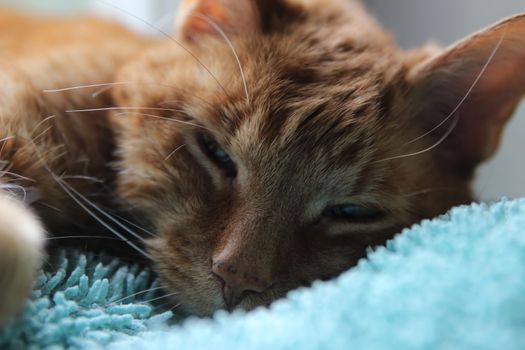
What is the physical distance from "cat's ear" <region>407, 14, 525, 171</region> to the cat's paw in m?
0.76

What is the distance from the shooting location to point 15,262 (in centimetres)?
79

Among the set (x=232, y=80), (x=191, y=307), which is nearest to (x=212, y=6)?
(x=232, y=80)

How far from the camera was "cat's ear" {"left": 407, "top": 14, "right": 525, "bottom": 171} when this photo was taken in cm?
116

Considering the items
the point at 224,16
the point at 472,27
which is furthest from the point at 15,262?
the point at 472,27

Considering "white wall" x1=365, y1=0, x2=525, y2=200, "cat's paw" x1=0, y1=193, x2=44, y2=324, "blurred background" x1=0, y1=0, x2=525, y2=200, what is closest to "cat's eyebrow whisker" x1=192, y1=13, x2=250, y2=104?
"blurred background" x1=0, y1=0, x2=525, y2=200

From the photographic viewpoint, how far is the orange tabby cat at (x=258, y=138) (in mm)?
1076

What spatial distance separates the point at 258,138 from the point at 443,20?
4.31 ft

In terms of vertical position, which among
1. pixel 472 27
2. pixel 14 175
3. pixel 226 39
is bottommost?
pixel 14 175

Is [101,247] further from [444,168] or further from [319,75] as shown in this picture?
[444,168]

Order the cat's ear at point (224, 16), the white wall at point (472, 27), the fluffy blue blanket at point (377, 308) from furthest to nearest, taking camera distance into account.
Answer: the white wall at point (472, 27) < the cat's ear at point (224, 16) < the fluffy blue blanket at point (377, 308)

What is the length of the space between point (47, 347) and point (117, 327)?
12 cm

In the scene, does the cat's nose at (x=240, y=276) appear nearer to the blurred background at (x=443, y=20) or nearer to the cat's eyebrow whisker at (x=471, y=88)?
the cat's eyebrow whisker at (x=471, y=88)

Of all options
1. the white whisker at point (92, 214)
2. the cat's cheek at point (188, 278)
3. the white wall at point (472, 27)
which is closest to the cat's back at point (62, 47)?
the white whisker at point (92, 214)

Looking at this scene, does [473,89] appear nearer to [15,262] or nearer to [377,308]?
[377,308]
